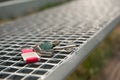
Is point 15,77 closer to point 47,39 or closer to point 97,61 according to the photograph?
point 47,39

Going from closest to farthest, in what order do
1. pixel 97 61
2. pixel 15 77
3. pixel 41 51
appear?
pixel 15 77 < pixel 41 51 < pixel 97 61

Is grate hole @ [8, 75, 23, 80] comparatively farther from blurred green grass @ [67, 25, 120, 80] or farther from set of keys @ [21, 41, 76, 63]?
blurred green grass @ [67, 25, 120, 80]

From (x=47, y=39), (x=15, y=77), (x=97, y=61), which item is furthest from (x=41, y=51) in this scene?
(x=97, y=61)

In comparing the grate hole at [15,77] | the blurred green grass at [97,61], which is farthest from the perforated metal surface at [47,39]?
the blurred green grass at [97,61]

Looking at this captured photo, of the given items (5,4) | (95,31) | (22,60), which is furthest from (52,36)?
(5,4)

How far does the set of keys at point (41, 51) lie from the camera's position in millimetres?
1614

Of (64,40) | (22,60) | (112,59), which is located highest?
(112,59)

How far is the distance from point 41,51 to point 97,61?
1.76 metres

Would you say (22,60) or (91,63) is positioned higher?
(91,63)

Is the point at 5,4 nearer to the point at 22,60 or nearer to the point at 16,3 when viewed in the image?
the point at 16,3

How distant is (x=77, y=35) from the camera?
7.75 ft

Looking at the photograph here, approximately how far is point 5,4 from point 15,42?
4.07 meters

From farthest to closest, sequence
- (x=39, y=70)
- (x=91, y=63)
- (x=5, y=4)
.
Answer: (x=5, y=4), (x=91, y=63), (x=39, y=70)

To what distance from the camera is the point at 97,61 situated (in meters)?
3.42
